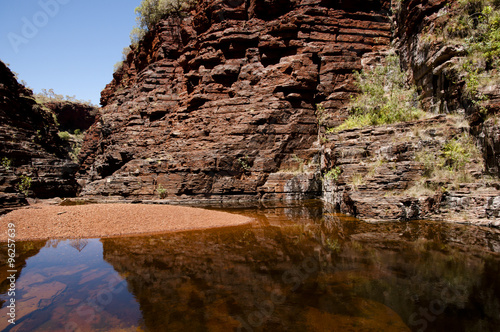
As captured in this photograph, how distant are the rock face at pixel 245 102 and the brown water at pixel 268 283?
343 inches

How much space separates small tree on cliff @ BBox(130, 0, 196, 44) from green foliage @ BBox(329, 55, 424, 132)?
643 inches

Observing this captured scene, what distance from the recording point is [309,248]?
5668mm

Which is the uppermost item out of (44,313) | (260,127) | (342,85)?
(342,85)

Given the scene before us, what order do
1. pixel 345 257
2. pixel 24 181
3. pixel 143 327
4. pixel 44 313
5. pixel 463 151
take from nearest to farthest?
1. pixel 143 327
2. pixel 44 313
3. pixel 345 257
4. pixel 463 151
5. pixel 24 181

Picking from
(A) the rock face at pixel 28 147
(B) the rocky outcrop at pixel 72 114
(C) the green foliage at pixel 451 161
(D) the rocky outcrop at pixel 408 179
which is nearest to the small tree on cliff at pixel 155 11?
(A) the rock face at pixel 28 147

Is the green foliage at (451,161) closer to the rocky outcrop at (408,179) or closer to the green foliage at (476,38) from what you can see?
the rocky outcrop at (408,179)

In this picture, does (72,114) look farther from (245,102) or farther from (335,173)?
(335,173)

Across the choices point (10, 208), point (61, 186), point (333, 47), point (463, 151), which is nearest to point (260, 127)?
point (333, 47)

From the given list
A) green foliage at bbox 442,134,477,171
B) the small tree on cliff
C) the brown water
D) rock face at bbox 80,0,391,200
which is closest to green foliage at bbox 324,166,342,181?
rock face at bbox 80,0,391,200

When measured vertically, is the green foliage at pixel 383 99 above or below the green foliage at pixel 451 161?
above

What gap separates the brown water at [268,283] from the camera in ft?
9.53

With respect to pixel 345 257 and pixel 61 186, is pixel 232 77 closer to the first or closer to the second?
pixel 61 186

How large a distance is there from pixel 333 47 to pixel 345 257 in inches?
631

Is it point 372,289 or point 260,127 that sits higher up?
point 260,127
